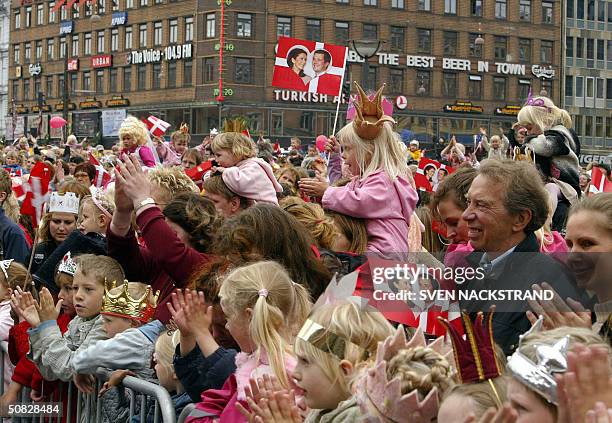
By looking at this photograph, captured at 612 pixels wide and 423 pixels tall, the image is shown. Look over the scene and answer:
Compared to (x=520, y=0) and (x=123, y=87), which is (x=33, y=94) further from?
(x=520, y=0)

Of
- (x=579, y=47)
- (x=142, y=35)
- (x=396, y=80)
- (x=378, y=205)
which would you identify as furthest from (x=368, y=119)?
(x=579, y=47)

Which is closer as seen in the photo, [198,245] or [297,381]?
[297,381]

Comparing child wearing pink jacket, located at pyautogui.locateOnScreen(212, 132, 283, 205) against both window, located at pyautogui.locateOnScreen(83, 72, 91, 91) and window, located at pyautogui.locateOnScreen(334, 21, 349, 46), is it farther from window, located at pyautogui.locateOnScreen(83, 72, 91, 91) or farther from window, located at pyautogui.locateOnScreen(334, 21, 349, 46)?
window, located at pyautogui.locateOnScreen(83, 72, 91, 91)

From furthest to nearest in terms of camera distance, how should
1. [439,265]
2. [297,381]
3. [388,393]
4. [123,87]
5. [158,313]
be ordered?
[123,87], [158,313], [439,265], [297,381], [388,393]

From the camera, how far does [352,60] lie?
229 feet

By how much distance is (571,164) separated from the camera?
818cm

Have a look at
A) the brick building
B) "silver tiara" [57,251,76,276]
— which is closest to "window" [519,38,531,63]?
the brick building

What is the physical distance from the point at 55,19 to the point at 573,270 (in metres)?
82.8

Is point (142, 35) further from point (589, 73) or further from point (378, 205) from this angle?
point (378, 205)

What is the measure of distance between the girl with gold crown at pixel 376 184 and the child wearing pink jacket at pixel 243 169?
0.84m

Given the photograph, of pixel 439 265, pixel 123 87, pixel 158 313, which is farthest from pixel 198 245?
pixel 123 87

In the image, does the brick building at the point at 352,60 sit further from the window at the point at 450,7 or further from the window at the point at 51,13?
the window at the point at 51,13

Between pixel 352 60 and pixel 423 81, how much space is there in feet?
21.0

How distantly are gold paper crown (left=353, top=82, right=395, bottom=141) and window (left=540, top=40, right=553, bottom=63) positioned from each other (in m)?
74.8
